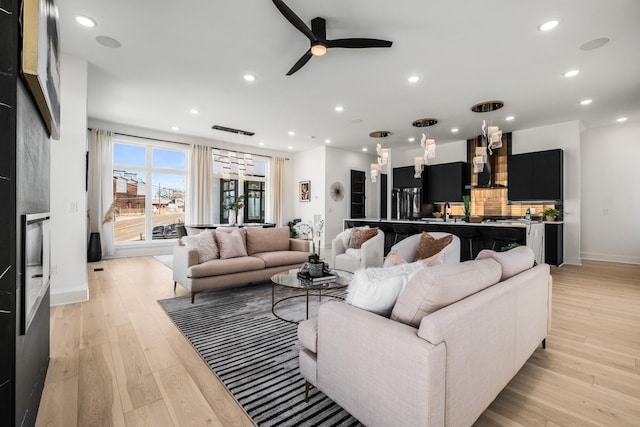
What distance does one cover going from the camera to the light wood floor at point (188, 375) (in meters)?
1.64

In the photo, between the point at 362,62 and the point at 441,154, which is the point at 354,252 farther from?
the point at 441,154

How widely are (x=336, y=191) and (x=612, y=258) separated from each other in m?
6.39

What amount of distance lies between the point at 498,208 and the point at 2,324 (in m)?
8.36

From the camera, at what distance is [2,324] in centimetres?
101

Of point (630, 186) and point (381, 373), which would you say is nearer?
point (381, 373)

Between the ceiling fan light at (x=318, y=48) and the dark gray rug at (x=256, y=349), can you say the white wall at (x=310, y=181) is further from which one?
the ceiling fan light at (x=318, y=48)

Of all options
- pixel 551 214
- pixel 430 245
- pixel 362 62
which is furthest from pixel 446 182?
pixel 362 62

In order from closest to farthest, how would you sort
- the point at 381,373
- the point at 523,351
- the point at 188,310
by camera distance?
1. the point at 381,373
2. the point at 523,351
3. the point at 188,310

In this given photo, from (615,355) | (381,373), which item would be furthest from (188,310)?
(615,355)

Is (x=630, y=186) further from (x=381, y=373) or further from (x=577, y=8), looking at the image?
(x=381, y=373)

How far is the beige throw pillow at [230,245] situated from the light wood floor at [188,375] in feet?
3.25

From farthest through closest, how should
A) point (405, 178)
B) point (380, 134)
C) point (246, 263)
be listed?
point (405, 178) < point (380, 134) < point (246, 263)

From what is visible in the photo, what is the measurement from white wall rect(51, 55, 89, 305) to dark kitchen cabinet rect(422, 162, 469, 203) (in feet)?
23.9

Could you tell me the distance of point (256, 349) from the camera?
2.38 meters
